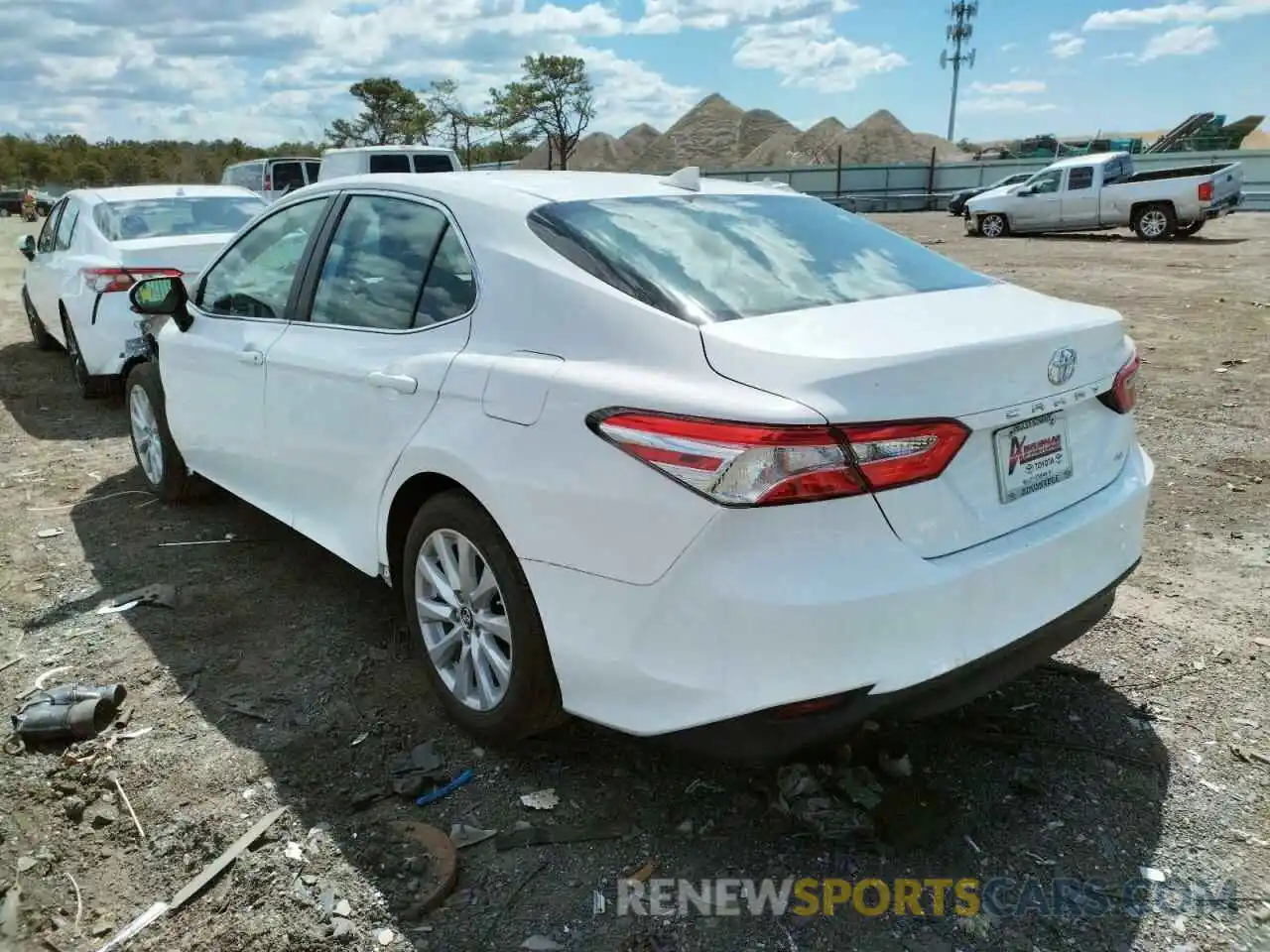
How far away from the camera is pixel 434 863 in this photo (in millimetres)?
2594

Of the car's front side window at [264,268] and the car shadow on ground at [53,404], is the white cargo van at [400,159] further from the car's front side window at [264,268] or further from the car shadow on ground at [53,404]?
the car's front side window at [264,268]

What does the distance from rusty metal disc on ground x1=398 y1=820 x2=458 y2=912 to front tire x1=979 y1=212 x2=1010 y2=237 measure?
25093 mm

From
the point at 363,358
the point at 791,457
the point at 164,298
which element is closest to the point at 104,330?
the point at 164,298

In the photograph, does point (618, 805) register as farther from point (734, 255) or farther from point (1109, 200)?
point (1109, 200)

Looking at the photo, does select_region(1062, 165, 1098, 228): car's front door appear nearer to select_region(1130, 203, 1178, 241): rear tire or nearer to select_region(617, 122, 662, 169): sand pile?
select_region(1130, 203, 1178, 241): rear tire

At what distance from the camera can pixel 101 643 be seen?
12.8 ft

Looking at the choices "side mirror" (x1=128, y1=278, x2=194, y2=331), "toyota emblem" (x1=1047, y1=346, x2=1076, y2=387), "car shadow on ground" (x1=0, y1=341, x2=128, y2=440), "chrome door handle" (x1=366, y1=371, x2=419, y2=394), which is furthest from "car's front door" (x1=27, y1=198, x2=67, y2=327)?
"toyota emblem" (x1=1047, y1=346, x2=1076, y2=387)

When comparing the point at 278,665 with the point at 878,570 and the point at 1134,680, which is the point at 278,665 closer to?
the point at 878,570

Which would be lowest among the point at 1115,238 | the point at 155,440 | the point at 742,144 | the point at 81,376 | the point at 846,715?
the point at 81,376

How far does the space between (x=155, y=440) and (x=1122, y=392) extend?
4851mm

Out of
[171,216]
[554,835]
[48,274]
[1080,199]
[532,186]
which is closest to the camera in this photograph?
[554,835]

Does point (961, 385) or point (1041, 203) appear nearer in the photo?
point (961, 385)

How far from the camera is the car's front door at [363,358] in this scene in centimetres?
305

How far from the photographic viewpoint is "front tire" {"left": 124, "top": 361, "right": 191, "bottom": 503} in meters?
5.26
